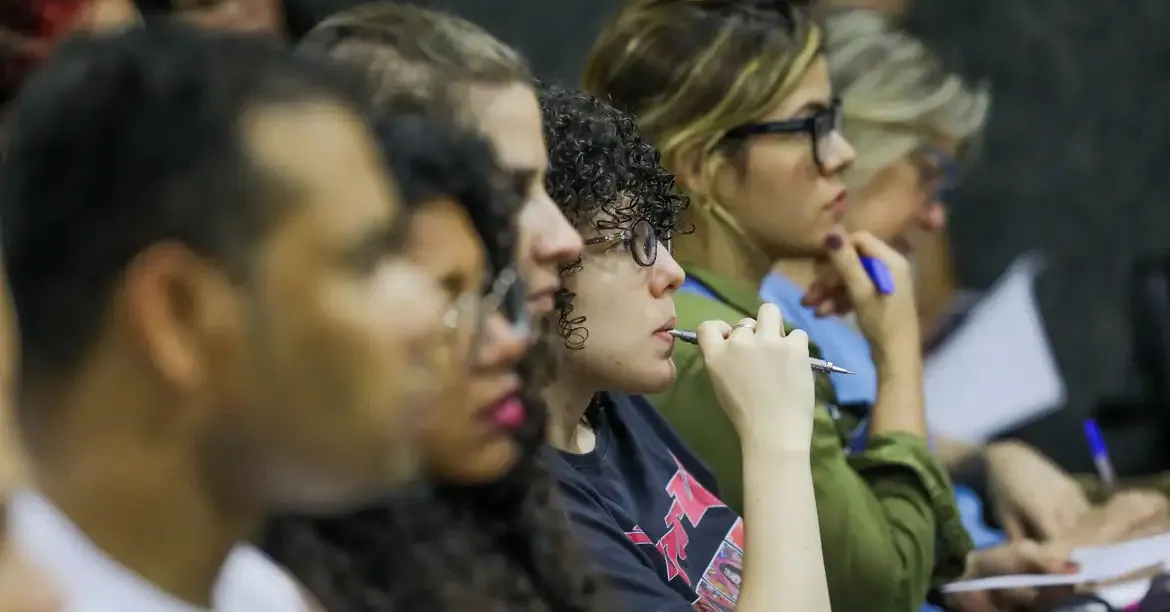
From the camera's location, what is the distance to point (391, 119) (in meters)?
0.48

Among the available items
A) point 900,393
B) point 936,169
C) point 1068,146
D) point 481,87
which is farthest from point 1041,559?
point 1068,146

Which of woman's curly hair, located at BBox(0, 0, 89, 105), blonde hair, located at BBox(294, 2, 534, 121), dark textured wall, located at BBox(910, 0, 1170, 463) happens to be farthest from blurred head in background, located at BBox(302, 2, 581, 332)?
dark textured wall, located at BBox(910, 0, 1170, 463)

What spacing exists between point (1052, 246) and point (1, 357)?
7.94 feet

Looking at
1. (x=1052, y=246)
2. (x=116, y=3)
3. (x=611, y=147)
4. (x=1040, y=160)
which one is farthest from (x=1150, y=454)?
(x=116, y=3)

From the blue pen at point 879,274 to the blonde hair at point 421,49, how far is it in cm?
62

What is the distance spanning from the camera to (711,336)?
0.87 metres

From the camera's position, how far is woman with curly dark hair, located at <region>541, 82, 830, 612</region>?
2.59ft

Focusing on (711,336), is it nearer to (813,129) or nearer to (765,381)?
(765,381)

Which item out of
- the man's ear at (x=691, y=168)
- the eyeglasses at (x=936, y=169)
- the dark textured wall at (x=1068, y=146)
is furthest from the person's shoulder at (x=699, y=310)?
the dark textured wall at (x=1068, y=146)

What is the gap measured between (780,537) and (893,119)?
88 centimetres

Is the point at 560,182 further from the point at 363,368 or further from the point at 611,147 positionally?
the point at 363,368

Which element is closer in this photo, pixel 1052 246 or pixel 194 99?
pixel 194 99

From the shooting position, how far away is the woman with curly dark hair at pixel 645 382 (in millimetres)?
788

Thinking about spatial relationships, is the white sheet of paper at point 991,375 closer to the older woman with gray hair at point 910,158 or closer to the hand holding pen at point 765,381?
the older woman with gray hair at point 910,158
